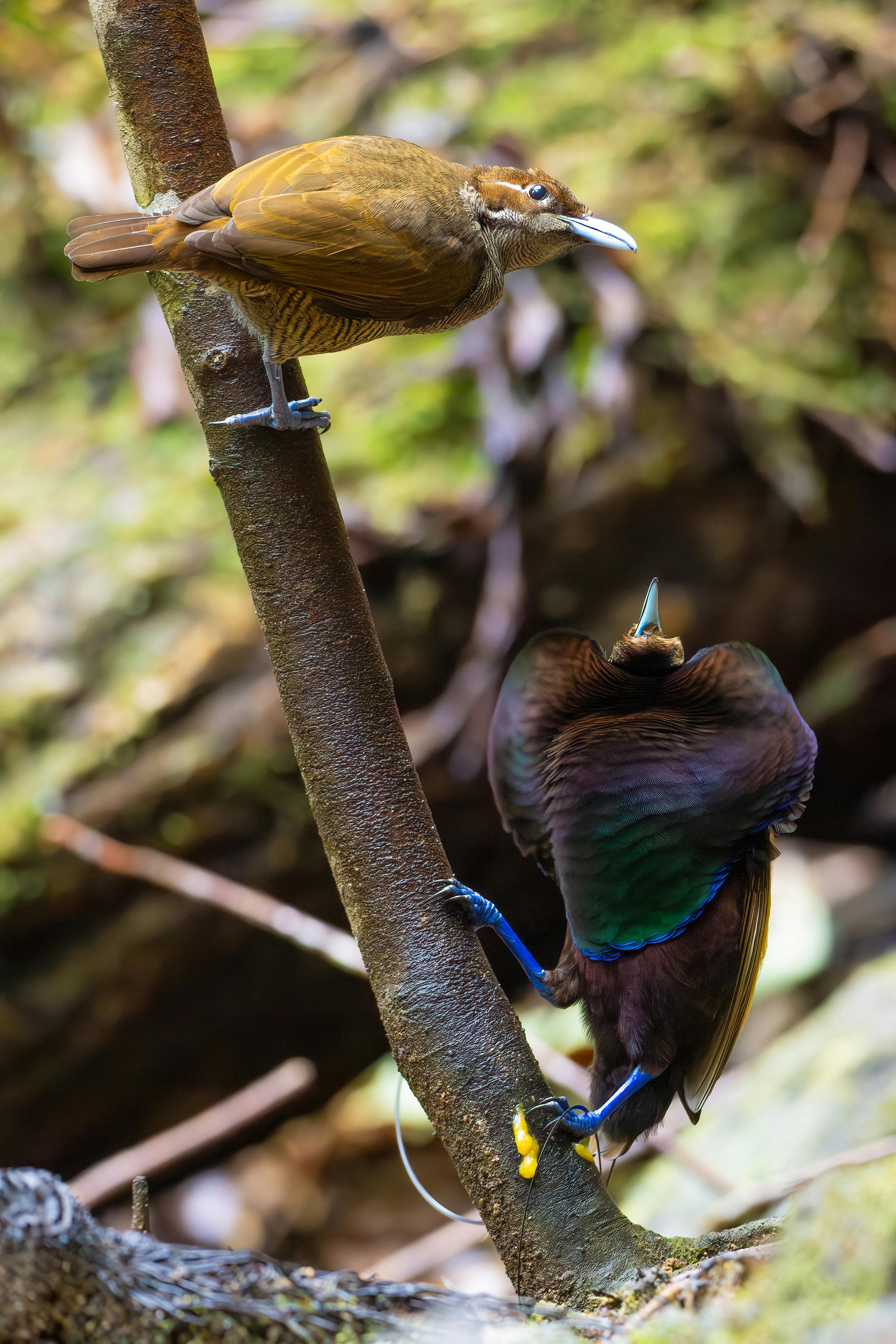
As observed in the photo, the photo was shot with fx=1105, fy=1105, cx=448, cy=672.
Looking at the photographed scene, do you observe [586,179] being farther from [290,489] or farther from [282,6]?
[290,489]

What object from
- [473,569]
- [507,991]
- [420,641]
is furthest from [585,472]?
[507,991]

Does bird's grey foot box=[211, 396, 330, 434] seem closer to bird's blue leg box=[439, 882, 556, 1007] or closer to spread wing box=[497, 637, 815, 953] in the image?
spread wing box=[497, 637, 815, 953]

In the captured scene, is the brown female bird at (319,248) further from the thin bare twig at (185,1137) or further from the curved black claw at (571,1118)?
the thin bare twig at (185,1137)

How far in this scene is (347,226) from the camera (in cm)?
150

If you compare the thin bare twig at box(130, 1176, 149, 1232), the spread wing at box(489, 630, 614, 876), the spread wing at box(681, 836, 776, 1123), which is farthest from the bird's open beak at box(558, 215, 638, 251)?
the thin bare twig at box(130, 1176, 149, 1232)

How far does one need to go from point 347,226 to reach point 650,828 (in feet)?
3.03

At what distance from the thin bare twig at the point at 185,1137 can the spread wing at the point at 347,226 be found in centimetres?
229

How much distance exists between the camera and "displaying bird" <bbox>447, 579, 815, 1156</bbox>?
4.97 feet

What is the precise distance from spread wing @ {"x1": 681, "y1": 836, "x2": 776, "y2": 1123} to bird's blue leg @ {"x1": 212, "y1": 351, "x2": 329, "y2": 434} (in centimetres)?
88

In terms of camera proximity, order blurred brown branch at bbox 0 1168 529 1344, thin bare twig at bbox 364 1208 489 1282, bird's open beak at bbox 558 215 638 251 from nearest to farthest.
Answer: blurred brown branch at bbox 0 1168 529 1344 → bird's open beak at bbox 558 215 638 251 → thin bare twig at bbox 364 1208 489 1282

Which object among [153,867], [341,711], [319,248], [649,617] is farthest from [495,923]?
[153,867]

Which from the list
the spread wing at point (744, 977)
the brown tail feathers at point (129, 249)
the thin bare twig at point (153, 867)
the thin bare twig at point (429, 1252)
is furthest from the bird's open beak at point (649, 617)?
the thin bare twig at point (429, 1252)

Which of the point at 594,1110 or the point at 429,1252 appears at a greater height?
the point at 594,1110

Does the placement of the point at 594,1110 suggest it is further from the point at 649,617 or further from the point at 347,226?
the point at 347,226
